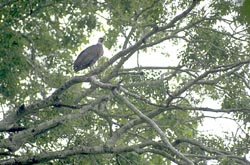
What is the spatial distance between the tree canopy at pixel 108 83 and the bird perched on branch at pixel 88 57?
229mm

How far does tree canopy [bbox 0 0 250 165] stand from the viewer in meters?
7.61

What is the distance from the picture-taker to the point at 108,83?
28.4 feet

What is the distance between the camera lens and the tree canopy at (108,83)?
7.61 metres

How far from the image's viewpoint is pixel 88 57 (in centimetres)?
965

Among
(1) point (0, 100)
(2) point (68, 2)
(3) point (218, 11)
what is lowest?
(1) point (0, 100)

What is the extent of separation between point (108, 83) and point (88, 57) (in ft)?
3.87

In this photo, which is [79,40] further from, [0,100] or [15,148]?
[15,148]

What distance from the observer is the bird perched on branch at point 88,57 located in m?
9.45

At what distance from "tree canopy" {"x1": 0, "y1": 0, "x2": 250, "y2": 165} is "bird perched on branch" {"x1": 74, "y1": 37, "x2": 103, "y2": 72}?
0.23 metres

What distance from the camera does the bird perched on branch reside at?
31.0 ft

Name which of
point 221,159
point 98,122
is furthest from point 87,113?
point 221,159

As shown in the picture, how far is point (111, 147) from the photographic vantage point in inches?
295

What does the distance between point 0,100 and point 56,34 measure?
5.41ft

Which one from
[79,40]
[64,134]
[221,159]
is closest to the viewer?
[221,159]
